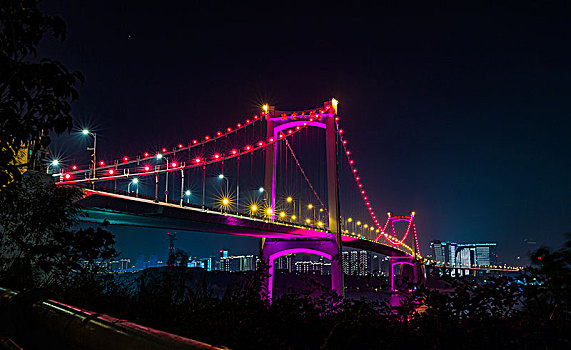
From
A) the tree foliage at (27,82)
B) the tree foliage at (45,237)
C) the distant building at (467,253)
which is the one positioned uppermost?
the tree foliage at (27,82)

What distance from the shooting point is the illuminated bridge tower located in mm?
31591

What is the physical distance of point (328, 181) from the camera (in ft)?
114

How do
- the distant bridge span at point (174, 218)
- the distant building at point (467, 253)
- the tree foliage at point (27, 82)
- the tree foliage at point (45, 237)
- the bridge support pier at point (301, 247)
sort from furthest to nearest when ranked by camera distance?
the distant building at point (467, 253), the bridge support pier at point (301, 247), the distant bridge span at point (174, 218), the tree foliage at point (45, 237), the tree foliage at point (27, 82)

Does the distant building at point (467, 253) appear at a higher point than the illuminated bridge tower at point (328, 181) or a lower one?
lower

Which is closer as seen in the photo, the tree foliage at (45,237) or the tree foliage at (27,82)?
the tree foliage at (27,82)

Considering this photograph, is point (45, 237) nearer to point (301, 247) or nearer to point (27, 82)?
point (27, 82)

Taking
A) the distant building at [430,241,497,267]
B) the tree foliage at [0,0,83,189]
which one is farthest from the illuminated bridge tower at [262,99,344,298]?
the distant building at [430,241,497,267]

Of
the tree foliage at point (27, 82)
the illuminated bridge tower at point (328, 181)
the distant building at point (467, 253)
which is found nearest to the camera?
the tree foliage at point (27, 82)

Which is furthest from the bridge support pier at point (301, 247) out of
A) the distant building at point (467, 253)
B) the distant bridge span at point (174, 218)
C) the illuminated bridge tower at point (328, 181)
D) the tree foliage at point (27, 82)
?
the distant building at point (467, 253)

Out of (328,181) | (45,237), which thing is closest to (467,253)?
(328,181)

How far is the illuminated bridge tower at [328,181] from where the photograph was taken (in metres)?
31.6

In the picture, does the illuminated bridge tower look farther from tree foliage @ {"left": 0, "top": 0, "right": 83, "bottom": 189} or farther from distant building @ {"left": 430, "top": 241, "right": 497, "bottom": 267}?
distant building @ {"left": 430, "top": 241, "right": 497, "bottom": 267}

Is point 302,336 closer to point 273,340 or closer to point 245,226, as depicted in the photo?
point 273,340

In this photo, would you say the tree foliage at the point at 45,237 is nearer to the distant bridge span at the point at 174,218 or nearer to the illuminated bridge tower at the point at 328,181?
the distant bridge span at the point at 174,218
